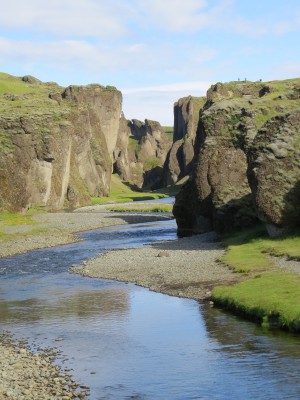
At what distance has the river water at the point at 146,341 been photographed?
2389 cm

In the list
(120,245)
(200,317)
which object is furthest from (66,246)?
(200,317)

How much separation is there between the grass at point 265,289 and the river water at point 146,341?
110 centimetres

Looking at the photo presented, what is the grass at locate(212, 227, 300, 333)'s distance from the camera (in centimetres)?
3293

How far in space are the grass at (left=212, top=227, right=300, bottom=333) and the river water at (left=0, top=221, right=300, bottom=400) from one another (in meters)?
1.10

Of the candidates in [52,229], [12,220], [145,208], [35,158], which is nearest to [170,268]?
[52,229]

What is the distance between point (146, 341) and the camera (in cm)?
3106

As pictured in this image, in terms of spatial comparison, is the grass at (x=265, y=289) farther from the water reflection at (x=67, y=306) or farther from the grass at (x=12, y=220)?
the grass at (x=12, y=220)

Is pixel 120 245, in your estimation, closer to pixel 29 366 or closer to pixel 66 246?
pixel 66 246

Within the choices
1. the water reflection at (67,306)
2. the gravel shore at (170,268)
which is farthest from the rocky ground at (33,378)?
the gravel shore at (170,268)

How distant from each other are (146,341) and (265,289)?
10269 mm

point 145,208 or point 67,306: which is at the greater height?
point 145,208

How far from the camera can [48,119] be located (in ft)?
486

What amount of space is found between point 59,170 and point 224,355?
423 feet

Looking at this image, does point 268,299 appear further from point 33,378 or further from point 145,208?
Result: point 145,208
